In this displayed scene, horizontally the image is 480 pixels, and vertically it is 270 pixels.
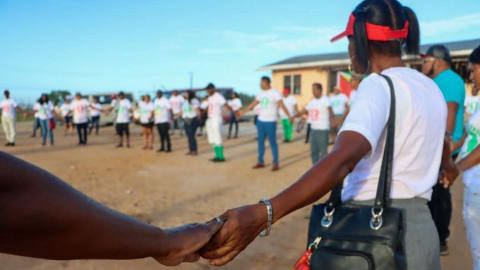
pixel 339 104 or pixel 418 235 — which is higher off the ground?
pixel 339 104

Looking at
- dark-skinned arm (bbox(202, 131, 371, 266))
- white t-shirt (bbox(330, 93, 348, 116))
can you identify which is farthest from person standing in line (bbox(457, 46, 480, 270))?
white t-shirt (bbox(330, 93, 348, 116))

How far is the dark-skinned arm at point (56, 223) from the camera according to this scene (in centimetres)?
85

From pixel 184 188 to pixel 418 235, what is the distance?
546cm

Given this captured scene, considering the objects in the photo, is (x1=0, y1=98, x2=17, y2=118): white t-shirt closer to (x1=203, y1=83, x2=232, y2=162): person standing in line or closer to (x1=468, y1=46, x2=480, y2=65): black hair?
(x1=203, y1=83, x2=232, y2=162): person standing in line

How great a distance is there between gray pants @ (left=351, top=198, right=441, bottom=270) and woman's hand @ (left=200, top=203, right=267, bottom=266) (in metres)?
0.45

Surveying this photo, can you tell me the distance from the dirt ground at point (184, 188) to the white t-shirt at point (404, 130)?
2.26 m

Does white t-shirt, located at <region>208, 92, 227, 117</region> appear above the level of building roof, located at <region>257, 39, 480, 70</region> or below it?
below

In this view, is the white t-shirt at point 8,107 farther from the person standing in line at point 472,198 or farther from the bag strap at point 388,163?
the bag strap at point 388,163

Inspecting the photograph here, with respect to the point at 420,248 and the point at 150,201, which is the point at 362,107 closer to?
the point at 420,248

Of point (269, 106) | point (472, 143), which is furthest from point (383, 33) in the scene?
point (269, 106)

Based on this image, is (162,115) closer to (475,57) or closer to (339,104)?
(339,104)

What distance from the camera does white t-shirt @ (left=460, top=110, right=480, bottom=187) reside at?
2311 mm

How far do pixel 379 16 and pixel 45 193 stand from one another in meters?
1.34

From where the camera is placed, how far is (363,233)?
1.38m
